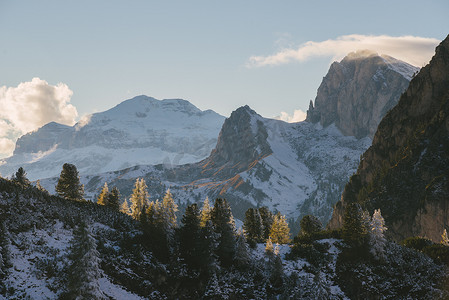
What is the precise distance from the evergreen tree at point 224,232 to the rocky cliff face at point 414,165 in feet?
202

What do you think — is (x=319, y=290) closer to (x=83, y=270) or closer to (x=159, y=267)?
(x=159, y=267)

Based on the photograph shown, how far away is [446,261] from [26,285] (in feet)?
188

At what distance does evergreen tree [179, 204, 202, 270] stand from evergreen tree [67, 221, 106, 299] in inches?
851

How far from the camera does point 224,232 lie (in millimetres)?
61531

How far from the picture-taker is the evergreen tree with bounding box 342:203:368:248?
64.4 meters

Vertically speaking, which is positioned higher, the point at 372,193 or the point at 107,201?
the point at 107,201

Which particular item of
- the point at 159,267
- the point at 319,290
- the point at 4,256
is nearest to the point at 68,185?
the point at 159,267

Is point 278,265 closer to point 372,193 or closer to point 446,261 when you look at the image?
point 446,261

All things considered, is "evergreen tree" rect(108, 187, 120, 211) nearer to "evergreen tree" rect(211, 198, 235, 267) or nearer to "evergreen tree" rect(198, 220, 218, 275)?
"evergreen tree" rect(211, 198, 235, 267)

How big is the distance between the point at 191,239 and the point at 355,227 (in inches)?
1074

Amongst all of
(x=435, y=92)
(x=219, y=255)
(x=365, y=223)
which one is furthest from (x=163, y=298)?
(x=435, y=92)

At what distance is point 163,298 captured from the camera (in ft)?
152

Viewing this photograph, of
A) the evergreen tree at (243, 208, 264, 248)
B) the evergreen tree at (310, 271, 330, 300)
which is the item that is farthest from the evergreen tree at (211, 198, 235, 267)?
the evergreen tree at (243, 208, 264, 248)

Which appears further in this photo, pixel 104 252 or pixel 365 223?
pixel 365 223
